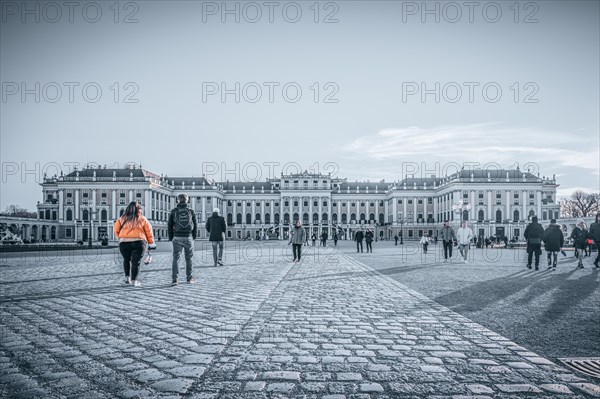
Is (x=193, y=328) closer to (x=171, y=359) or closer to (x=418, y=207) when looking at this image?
(x=171, y=359)

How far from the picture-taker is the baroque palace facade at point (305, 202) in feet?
240

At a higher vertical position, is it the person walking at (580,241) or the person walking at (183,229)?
the person walking at (183,229)

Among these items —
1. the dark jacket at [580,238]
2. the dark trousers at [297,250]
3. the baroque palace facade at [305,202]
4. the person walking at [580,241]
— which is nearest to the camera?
the person walking at [580,241]

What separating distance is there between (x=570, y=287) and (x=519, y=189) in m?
71.6

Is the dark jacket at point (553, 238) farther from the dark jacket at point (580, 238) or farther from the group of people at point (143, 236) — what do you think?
the group of people at point (143, 236)

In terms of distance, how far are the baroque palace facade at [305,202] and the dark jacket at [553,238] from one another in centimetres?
5300

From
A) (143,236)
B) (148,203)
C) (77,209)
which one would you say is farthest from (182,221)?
(77,209)

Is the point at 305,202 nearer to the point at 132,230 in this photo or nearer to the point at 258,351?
the point at 132,230

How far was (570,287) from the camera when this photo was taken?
9047mm

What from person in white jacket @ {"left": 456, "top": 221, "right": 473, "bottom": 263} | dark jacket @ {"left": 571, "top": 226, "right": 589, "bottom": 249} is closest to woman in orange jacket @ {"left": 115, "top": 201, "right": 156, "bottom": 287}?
person in white jacket @ {"left": 456, "top": 221, "right": 473, "bottom": 263}

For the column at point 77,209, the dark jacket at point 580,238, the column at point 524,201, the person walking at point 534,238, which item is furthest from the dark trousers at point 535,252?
the column at point 77,209

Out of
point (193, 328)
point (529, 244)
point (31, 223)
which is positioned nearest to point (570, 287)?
point (529, 244)

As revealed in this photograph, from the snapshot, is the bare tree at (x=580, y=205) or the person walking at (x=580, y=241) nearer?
the person walking at (x=580, y=241)

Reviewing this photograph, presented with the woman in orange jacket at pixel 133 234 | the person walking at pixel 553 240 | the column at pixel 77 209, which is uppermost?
the column at pixel 77 209
